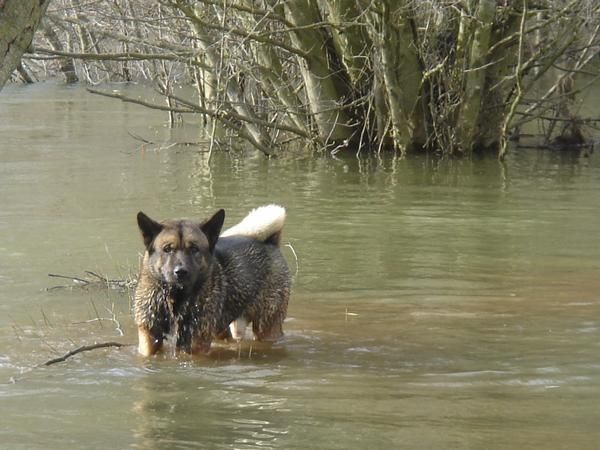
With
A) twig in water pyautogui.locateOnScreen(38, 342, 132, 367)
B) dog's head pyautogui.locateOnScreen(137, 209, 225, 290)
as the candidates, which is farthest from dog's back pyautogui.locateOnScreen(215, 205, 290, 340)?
twig in water pyautogui.locateOnScreen(38, 342, 132, 367)

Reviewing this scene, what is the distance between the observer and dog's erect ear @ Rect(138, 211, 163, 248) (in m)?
7.80

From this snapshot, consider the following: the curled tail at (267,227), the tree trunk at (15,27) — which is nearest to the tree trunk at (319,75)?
the curled tail at (267,227)

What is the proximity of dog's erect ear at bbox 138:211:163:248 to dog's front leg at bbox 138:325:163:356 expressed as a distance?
655mm

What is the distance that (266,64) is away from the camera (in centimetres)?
2058

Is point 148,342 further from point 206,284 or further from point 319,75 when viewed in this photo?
point 319,75

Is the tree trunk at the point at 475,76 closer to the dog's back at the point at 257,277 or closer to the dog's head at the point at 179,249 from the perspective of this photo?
the dog's back at the point at 257,277

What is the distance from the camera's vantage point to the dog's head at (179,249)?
773 centimetres

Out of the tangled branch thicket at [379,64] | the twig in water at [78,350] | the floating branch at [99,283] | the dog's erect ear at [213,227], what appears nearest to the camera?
the twig in water at [78,350]

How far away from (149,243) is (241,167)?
12.0 metres

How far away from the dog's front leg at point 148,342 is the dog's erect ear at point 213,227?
2.53 ft

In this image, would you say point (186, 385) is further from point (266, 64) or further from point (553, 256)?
point (266, 64)

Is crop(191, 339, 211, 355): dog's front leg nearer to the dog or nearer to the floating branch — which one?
the dog

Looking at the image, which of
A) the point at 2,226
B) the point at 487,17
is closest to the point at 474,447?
the point at 2,226

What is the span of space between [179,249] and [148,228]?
11.8 inches
